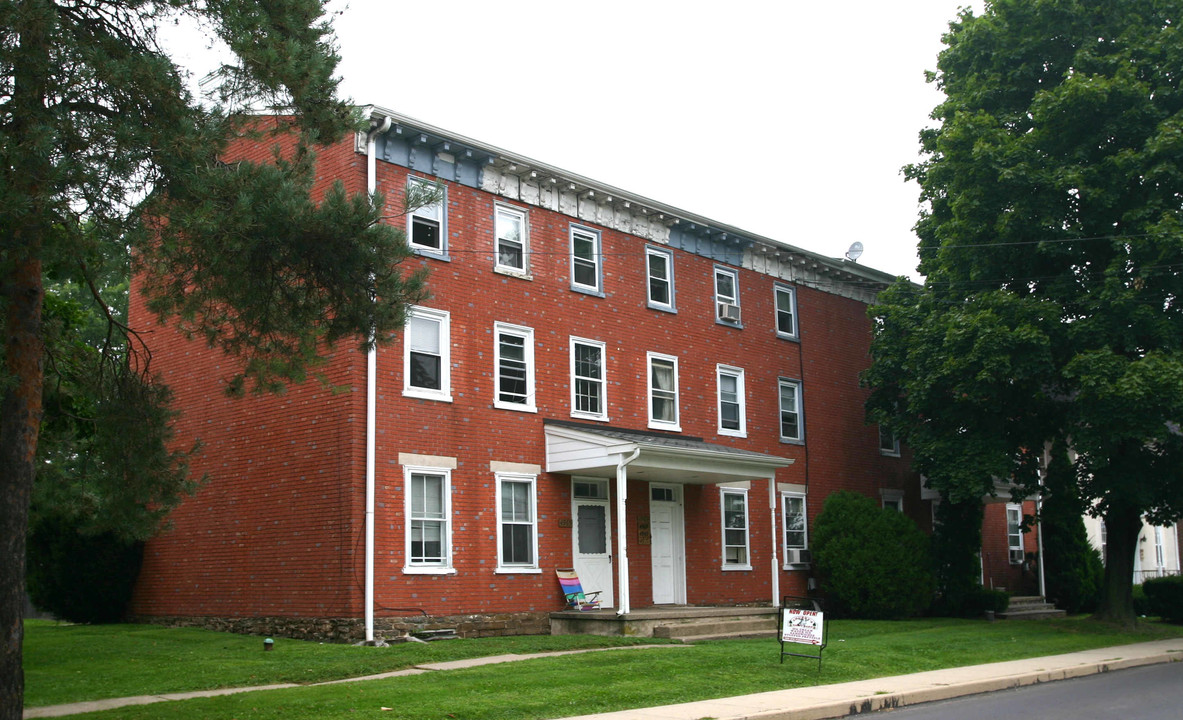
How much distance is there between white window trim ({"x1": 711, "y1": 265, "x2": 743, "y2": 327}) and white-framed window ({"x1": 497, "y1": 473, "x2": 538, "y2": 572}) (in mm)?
7456

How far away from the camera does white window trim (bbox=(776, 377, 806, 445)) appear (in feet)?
92.0

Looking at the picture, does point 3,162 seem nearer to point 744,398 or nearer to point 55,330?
point 55,330

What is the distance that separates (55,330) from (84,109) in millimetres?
4458

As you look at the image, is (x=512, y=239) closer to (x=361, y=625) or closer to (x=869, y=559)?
(x=361, y=625)

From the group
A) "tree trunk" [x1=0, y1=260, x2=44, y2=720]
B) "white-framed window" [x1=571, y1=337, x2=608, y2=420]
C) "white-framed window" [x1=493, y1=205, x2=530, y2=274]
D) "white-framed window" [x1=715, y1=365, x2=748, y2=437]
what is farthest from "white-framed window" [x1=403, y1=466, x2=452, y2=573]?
"tree trunk" [x1=0, y1=260, x2=44, y2=720]

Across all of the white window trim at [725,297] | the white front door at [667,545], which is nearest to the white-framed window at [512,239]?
the white front door at [667,545]

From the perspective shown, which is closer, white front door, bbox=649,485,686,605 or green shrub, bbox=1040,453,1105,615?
white front door, bbox=649,485,686,605

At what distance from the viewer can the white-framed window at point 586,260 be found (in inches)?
930

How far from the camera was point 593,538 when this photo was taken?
22938 millimetres

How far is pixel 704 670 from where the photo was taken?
15336 mm

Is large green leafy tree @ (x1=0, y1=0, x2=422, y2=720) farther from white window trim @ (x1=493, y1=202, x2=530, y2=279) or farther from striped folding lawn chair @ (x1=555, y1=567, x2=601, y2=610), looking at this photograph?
striped folding lawn chair @ (x1=555, y1=567, x2=601, y2=610)

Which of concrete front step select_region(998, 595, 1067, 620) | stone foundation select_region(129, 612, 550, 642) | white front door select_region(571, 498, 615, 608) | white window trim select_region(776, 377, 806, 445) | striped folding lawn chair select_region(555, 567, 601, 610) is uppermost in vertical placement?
white window trim select_region(776, 377, 806, 445)

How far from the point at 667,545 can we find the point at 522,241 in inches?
294

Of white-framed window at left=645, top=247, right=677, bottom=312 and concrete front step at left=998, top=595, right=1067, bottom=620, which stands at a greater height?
white-framed window at left=645, top=247, right=677, bottom=312
